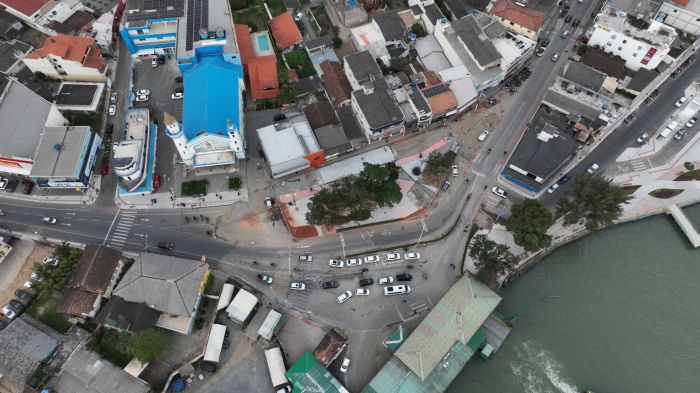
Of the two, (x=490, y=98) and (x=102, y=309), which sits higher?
(x=490, y=98)

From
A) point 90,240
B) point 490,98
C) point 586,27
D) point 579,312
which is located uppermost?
point 586,27

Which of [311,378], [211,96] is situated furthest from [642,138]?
[211,96]

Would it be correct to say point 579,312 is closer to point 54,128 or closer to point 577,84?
point 577,84

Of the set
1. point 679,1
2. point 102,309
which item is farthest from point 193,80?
point 679,1

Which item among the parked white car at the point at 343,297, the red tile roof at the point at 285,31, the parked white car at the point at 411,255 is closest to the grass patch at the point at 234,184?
the parked white car at the point at 343,297

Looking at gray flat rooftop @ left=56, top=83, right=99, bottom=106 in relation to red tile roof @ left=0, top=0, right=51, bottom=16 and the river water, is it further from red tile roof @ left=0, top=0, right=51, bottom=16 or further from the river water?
the river water

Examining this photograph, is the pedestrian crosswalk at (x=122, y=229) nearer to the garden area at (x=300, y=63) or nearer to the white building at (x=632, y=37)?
the garden area at (x=300, y=63)
